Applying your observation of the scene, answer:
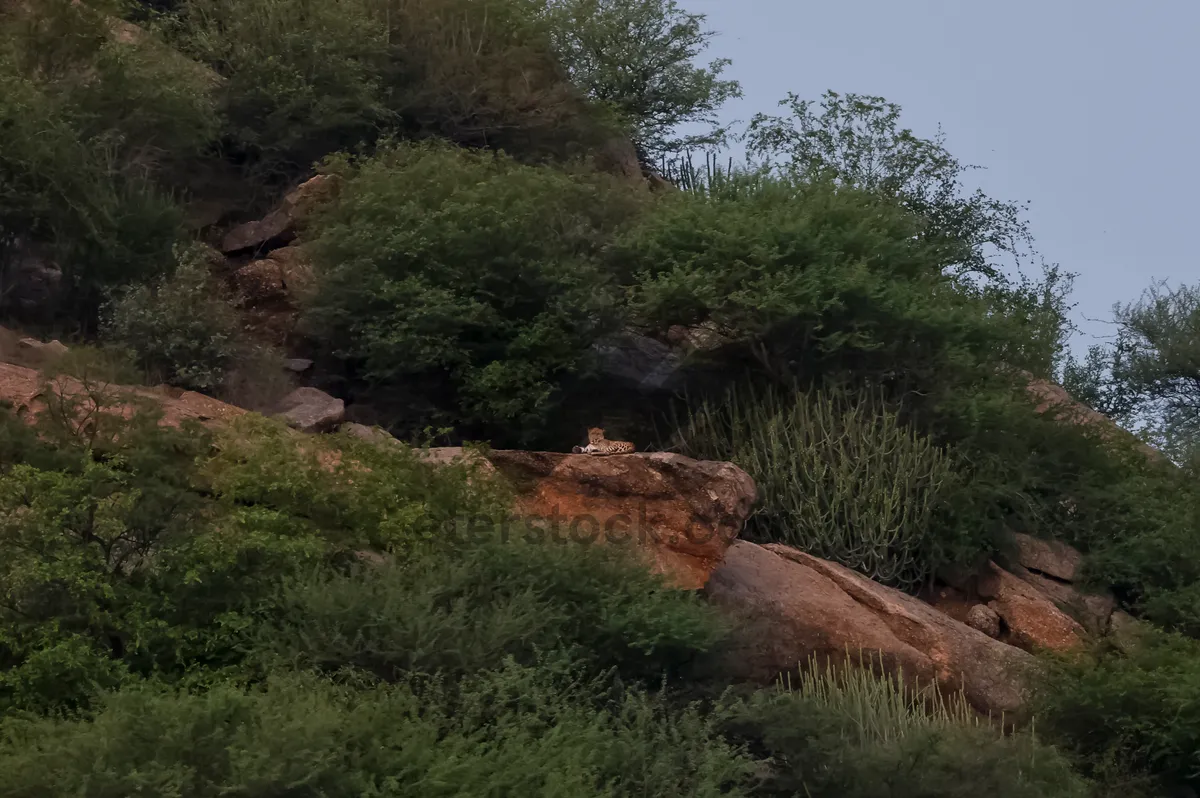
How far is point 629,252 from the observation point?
19.4m

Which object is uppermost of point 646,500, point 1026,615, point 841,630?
point 646,500

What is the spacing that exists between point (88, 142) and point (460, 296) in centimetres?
537

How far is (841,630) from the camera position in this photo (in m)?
14.8

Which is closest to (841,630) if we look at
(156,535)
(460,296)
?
(460,296)

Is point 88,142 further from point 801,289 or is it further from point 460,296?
point 801,289

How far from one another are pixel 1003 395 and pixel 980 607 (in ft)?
10.6

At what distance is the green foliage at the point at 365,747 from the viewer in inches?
349

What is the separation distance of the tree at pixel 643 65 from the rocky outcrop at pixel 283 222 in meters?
8.59

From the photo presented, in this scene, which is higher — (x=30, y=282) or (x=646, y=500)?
(x=30, y=282)

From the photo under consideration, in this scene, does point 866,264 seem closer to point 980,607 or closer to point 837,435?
point 837,435

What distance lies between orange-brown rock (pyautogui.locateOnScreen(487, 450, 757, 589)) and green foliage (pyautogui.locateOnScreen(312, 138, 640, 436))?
11.5 feet

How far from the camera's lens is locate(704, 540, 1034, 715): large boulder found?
568 inches

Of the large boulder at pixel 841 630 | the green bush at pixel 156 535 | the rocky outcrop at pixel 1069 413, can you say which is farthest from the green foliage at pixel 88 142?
the rocky outcrop at pixel 1069 413

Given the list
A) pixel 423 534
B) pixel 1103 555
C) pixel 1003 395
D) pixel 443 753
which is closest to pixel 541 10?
pixel 1003 395
